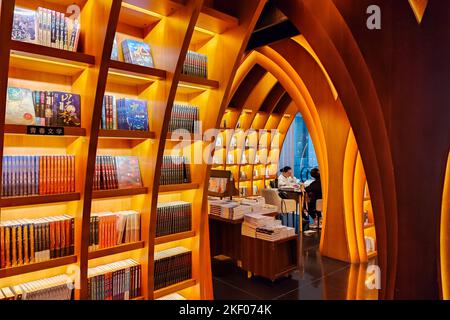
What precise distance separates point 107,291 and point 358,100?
Answer: 3145 mm

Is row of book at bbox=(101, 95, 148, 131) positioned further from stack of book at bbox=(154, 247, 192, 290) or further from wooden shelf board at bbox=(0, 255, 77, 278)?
stack of book at bbox=(154, 247, 192, 290)

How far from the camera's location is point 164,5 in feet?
8.46

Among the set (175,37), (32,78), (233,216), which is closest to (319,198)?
(233,216)

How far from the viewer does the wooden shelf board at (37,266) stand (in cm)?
198

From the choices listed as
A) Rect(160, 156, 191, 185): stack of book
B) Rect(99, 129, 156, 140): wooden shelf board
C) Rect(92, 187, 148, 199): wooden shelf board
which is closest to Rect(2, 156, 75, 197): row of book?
Rect(92, 187, 148, 199): wooden shelf board

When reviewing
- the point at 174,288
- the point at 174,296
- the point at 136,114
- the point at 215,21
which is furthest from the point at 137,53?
the point at 174,296

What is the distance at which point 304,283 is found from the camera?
4.57 metres

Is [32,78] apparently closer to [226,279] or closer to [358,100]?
[358,100]

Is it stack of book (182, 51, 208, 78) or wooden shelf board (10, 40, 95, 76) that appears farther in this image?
stack of book (182, 51, 208, 78)

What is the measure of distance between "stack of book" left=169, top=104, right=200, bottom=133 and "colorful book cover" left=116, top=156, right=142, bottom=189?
49cm

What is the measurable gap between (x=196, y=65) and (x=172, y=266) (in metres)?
1.99

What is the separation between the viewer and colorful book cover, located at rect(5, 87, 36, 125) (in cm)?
202

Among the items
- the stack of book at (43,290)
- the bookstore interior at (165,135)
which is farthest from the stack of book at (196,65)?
the stack of book at (43,290)

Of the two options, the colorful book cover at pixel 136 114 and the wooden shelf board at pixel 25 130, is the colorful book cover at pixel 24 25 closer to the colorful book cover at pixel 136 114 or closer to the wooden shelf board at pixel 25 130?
the wooden shelf board at pixel 25 130
